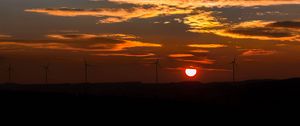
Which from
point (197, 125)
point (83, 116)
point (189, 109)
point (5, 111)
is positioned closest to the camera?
point (197, 125)

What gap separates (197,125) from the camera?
2849 inches

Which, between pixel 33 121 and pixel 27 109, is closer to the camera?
pixel 33 121

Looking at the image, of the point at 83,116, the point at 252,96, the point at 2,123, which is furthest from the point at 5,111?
the point at 252,96

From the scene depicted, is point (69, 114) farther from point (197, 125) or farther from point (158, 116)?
point (197, 125)

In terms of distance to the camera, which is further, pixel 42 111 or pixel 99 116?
pixel 42 111

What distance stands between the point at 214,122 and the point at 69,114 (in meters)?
20.5

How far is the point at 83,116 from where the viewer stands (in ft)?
263

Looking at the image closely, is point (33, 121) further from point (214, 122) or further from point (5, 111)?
point (214, 122)

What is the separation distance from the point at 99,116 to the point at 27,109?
15.5 meters

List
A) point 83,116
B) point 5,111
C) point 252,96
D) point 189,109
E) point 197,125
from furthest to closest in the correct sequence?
point 252,96
point 189,109
point 5,111
point 83,116
point 197,125

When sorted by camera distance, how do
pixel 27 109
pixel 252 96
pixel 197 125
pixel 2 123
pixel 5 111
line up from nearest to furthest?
pixel 2 123, pixel 197 125, pixel 5 111, pixel 27 109, pixel 252 96

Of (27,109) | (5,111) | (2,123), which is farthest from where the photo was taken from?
(27,109)

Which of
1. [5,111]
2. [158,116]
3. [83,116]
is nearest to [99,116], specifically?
[83,116]

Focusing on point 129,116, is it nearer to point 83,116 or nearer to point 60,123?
point 83,116
